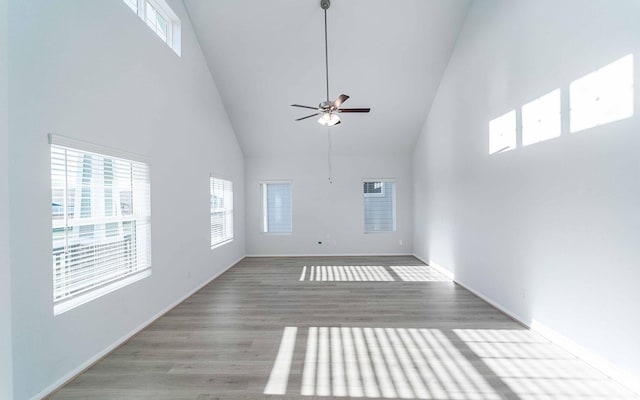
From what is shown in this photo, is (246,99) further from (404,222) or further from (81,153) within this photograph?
(404,222)

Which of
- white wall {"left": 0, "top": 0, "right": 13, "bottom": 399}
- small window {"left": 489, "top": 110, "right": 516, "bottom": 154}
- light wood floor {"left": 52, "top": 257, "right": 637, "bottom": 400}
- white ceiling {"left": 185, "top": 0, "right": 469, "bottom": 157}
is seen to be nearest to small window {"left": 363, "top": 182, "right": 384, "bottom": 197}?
white ceiling {"left": 185, "top": 0, "right": 469, "bottom": 157}

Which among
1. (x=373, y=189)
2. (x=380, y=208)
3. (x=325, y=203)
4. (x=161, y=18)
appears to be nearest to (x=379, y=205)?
(x=380, y=208)

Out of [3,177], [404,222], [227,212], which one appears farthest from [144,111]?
[404,222]

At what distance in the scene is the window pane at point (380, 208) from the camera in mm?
7512

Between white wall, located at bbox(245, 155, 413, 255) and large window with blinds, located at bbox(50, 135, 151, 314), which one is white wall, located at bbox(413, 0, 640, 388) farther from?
large window with blinds, located at bbox(50, 135, 151, 314)

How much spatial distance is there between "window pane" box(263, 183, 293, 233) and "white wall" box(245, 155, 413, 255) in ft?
0.70

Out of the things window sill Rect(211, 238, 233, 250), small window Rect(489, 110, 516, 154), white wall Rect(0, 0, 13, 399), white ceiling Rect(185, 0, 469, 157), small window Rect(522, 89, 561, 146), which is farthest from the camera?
window sill Rect(211, 238, 233, 250)

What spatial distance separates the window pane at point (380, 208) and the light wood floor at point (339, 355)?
329 cm

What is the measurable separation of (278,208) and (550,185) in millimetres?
5903

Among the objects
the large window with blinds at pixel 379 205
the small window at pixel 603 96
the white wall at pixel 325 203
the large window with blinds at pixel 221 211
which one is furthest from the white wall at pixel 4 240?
the large window with blinds at pixel 379 205

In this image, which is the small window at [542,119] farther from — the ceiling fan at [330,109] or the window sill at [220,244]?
the window sill at [220,244]

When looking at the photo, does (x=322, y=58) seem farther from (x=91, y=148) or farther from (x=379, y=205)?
(x=379, y=205)

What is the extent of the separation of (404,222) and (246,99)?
484 centimetres

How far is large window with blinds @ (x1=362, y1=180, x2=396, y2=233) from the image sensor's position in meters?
7.51
